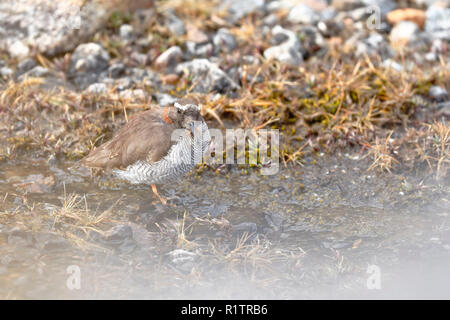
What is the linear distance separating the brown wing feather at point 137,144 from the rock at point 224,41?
2772mm

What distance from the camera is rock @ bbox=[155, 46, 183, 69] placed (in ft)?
25.8

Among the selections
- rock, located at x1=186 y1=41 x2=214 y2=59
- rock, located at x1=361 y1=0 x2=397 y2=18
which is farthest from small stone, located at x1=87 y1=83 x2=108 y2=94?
rock, located at x1=361 y1=0 x2=397 y2=18

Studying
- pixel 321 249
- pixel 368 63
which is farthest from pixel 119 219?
pixel 368 63

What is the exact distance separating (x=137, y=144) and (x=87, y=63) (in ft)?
8.82

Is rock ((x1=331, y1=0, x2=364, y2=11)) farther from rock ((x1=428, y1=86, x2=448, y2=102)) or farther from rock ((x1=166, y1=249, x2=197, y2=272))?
rock ((x1=166, y1=249, x2=197, y2=272))

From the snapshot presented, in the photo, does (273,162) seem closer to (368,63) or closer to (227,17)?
(368,63)

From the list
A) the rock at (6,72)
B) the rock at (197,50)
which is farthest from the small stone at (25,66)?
the rock at (197,50)

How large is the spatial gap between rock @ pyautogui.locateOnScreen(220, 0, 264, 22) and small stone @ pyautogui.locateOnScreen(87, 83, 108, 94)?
Result: 100 inches

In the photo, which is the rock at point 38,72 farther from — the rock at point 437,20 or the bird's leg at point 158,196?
the rock at point 437,20

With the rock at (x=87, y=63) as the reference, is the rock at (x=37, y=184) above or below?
below

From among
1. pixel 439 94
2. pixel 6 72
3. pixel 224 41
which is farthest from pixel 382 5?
pixel 6 72

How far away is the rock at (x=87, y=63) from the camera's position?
7680 mm

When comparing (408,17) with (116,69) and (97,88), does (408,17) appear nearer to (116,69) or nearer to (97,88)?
(116,69)

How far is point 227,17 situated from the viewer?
8.92 m
